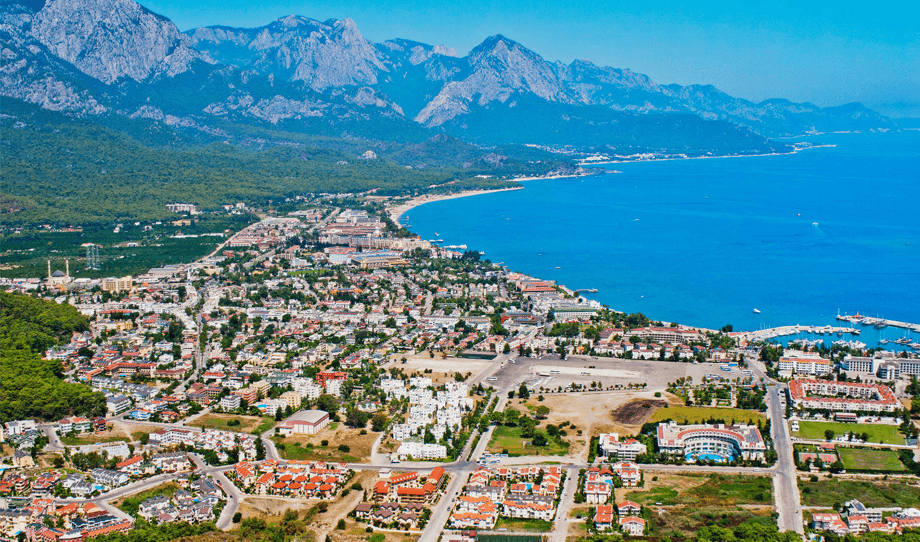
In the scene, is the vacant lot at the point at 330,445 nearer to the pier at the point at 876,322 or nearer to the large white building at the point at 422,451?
the large white building at the point at 422,451

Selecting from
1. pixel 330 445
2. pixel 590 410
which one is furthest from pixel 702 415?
pixel 330 445

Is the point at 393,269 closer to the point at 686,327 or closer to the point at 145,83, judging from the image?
the point at 686,327

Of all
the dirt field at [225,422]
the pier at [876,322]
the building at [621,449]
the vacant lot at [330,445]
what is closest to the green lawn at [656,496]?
the building at [621,449]

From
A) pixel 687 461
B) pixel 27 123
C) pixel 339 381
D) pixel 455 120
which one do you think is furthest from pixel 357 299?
pixel 455 120

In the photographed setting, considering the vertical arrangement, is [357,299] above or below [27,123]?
below

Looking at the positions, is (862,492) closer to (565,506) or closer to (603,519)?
(603,519)

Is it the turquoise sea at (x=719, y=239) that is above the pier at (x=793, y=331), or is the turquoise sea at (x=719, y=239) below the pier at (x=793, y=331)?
above
